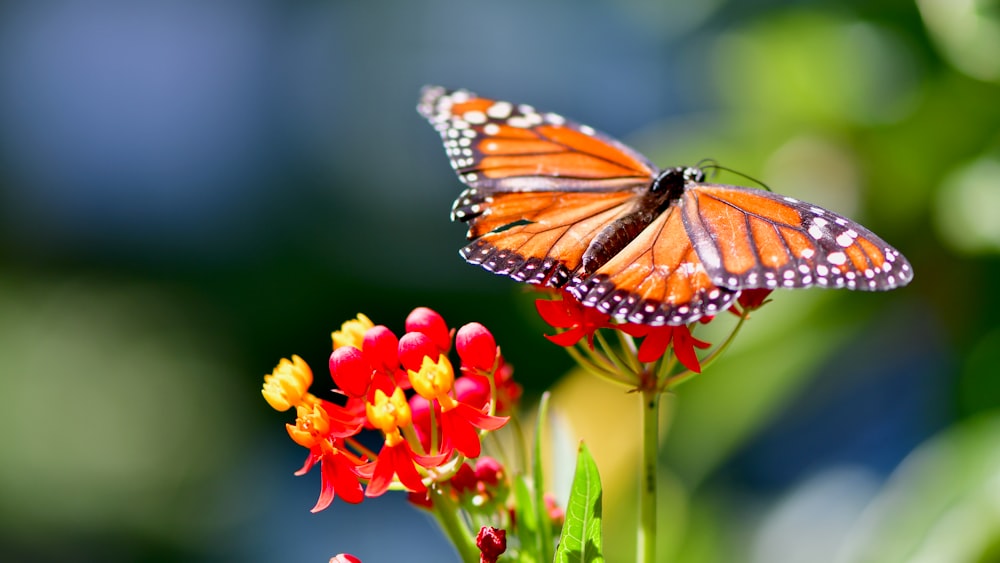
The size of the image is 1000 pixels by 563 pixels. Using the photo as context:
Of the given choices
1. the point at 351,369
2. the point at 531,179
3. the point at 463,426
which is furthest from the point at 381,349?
the point at 531,179

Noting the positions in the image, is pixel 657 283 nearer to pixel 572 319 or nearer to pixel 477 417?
pixel 572 319

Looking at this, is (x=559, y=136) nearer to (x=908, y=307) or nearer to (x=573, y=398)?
(x=573, y=398)

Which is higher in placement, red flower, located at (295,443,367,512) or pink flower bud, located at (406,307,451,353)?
pink flower bud, located at (406,307,451,353)

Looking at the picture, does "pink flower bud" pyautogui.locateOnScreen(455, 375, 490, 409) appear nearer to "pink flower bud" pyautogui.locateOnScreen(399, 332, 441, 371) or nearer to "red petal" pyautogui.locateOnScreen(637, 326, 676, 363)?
"pink flower bud" pyautogui.locateOnScreen(399, 332, 441, 371)

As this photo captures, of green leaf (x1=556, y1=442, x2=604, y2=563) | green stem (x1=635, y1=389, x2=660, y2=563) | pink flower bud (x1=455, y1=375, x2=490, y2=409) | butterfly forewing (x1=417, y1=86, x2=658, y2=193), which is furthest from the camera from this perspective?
butterfly forewing (x1=417, y1=86, x2=658, y2=193)

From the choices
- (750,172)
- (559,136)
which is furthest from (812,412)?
(559,136)

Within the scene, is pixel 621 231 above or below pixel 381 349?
above

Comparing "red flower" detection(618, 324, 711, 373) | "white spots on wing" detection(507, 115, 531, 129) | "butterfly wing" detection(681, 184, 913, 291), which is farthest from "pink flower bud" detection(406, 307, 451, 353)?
"white spots on wing" detection(507, 115, 531, 129)
